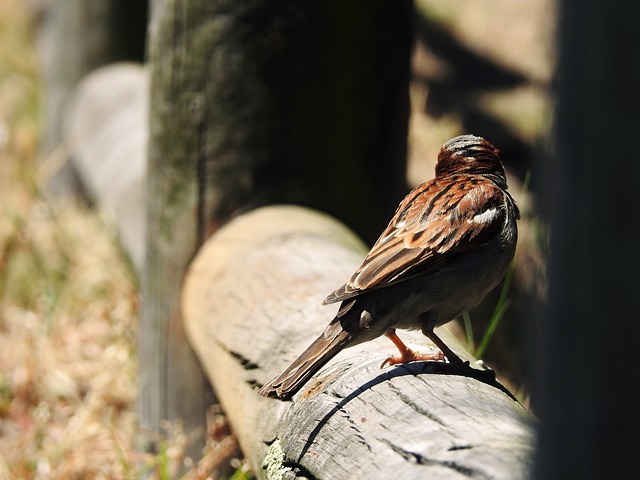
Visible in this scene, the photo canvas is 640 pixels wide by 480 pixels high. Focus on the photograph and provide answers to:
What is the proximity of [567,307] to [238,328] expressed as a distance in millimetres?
1925

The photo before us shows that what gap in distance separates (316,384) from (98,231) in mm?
3715

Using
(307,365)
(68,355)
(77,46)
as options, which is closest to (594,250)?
(307,365)

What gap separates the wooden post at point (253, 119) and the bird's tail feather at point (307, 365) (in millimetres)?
1527

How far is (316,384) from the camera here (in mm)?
2357

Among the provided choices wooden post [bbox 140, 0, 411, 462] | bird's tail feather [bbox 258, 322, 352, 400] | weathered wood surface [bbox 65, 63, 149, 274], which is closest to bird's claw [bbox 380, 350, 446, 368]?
bird's tail feather [bbox 258, 322, 352, 400]

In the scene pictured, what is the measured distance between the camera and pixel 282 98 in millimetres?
3744

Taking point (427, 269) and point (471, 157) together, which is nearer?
point (427, 269)

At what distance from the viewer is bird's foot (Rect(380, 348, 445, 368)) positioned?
236 cm

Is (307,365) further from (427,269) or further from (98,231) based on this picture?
(98,231)

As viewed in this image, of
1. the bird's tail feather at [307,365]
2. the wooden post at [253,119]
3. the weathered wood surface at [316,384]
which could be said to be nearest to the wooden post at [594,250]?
the weathered wood surface at [316,384]

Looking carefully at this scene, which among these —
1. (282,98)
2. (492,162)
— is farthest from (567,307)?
(282,98)

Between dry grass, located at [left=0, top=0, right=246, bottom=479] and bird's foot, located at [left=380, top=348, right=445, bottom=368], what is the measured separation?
3.80 ft

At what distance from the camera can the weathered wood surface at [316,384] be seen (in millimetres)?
1830

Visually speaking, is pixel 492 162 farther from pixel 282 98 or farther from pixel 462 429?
pixel 282 98
